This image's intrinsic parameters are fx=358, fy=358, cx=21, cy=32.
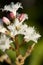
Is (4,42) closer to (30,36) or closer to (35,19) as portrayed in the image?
(30,36)

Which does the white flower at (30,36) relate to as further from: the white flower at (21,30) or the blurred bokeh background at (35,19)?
the blurred bokeh background at (35,19)

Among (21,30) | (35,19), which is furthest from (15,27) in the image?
(35,19)

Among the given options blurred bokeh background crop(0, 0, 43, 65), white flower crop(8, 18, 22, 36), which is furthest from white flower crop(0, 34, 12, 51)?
blurred bokeh background crop(0, 0, 43, 65)

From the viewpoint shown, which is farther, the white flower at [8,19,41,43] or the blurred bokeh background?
the blurred bokeh background

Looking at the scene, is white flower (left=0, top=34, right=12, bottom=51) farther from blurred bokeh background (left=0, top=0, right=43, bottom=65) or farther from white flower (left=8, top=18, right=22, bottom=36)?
blurred bokeh background (left=0, top=0, right=43, bottom=65)

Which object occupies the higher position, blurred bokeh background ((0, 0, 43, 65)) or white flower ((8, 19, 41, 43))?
blurred bokeh background ((0, 0, 43, 65))

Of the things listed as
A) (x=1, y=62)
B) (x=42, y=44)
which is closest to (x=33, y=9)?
(x=42, y=44)

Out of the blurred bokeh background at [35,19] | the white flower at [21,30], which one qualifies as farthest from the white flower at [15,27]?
the blurred bokeh background at [35,19]
